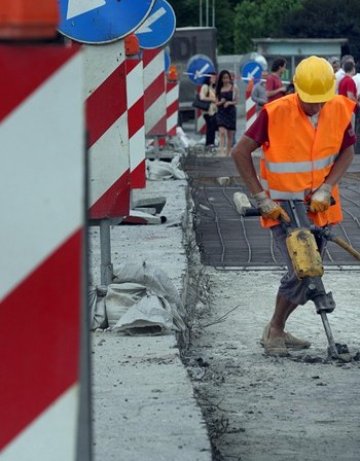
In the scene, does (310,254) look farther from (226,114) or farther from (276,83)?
(226,114)

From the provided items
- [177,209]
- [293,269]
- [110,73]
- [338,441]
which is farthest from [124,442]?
[177,209]

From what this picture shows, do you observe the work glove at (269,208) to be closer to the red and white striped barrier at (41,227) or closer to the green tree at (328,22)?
the red and white striped barrier at (41,227)

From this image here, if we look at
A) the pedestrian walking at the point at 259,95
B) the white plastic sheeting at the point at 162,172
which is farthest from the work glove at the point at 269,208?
the pedestrian walking at the point at 259,95

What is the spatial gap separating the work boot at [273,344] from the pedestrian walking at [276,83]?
17.6 meters

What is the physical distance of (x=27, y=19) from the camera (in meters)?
2.77

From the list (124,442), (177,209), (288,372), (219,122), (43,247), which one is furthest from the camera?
(219,122)

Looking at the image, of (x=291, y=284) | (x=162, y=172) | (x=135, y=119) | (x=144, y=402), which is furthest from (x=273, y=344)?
(x=162, y=172)

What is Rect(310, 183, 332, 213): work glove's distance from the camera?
8.68 metres

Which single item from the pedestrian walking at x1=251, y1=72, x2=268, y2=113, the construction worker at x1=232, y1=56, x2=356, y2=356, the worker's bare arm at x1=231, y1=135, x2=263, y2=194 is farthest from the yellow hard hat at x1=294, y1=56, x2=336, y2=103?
the pedestrian walking at x1=251, y1=72, x2=268, y2=113

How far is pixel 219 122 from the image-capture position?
3080 centimetres

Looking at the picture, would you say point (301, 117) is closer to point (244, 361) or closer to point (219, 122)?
point (244, 361)

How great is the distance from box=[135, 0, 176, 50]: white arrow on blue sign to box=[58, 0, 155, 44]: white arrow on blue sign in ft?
28.6

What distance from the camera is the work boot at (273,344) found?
28.7 feet

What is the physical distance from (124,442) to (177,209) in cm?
931
